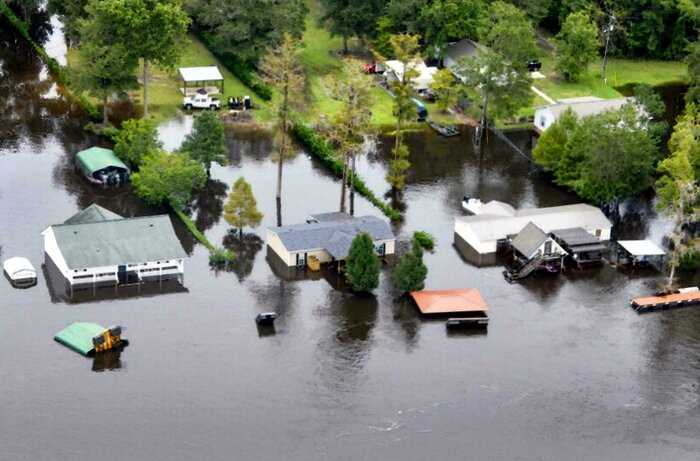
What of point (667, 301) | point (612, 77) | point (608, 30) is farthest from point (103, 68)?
point (608, 30)

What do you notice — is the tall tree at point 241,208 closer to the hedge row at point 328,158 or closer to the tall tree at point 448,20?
the hedge row at point 328,158

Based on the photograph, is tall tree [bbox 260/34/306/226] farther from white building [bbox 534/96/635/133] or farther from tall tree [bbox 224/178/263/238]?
white building [bbox 534/96/635/133]

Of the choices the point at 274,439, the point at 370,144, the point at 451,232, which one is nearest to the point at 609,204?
the point at 451,232

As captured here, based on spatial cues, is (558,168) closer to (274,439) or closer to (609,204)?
(609,204)

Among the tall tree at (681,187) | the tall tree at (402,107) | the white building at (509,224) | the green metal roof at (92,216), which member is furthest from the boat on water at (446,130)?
the green metal roof at (92,216)

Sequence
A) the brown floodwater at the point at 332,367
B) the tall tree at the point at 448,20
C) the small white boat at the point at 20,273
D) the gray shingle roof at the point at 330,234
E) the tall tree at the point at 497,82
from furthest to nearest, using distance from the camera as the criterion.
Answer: the tall tree at the point at 448,20 → the tall tree at the point at 497,82 → the gray shingle roof at the point at 330,234 → the small white boat at the point at 20,273 → the brown floodwater at the point at 332,367
